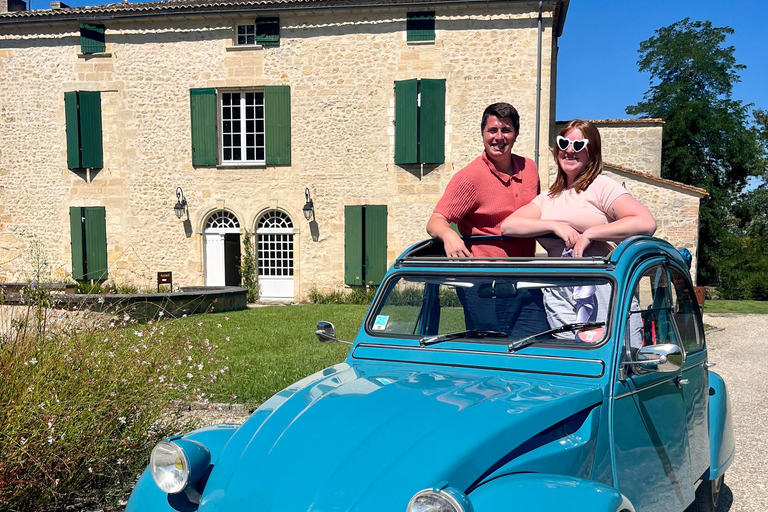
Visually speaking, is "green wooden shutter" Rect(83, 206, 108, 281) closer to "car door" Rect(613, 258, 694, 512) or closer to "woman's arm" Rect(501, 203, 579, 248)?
"woman's arm" Rect(501, 203, 579, 248)

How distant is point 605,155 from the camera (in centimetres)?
1873

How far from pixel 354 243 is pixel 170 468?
1507 centimetres

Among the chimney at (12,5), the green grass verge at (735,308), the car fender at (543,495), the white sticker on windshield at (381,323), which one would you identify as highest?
the chimney at (12,5)

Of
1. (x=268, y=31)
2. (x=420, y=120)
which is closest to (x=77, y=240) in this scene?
(x=268, y=31)

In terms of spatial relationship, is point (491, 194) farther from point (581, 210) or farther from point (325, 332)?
point (325, 332)

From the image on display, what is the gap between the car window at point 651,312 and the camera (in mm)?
2820

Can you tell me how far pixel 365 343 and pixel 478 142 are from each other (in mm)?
14430

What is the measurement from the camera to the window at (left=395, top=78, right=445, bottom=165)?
16844 mm

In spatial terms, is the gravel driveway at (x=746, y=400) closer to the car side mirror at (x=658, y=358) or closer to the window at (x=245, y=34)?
the car side mirror at (x=658, y=358)

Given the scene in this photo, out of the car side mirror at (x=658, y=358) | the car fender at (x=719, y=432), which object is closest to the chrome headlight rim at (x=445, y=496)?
the car side mirror at (x=658, y=358)

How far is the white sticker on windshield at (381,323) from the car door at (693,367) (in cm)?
151

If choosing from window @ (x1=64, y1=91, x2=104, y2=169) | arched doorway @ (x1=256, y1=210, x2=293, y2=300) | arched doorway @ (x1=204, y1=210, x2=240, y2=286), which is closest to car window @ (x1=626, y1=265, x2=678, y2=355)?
arched doorway @ (x1=256, y1=210, x2=293, y2=300)

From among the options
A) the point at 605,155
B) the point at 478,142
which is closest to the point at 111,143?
the point at 478,142

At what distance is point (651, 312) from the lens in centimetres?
301
